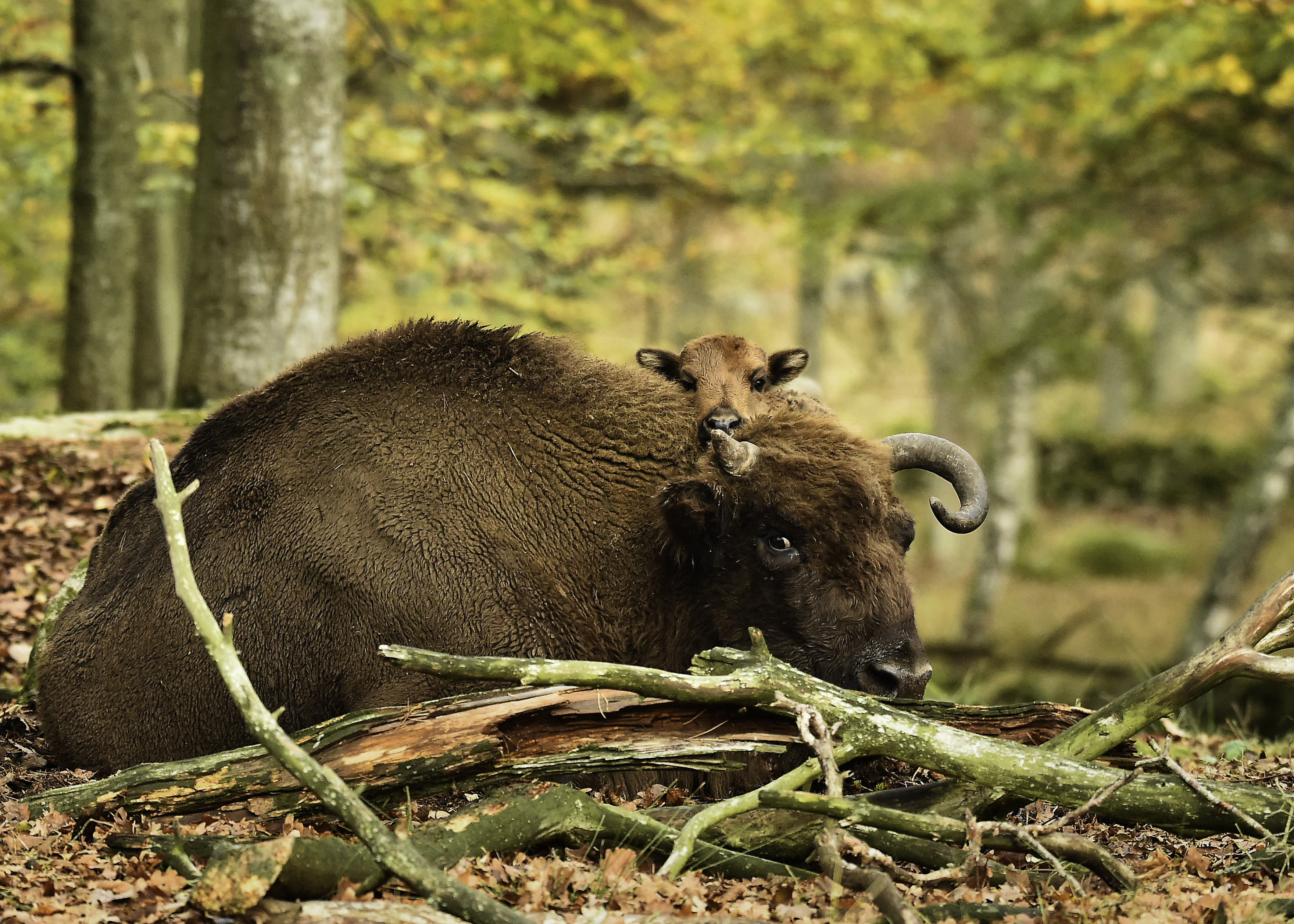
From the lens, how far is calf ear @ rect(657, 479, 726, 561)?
486cm

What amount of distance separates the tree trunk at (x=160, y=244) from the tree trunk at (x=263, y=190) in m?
3.52

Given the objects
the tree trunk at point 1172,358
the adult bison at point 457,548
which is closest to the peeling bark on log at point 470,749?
the adult bison at point 457,548

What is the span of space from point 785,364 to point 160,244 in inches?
307

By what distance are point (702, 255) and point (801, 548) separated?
66.1 ft

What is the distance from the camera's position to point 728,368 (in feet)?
25.9

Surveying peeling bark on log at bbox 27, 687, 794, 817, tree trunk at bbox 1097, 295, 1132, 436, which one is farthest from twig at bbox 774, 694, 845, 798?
tree trunk at bbox 1097, 295, 1132, 436

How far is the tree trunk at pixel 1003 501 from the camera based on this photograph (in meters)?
17.8

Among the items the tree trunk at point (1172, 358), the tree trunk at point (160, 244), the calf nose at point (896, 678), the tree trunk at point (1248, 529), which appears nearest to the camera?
the calf nose at point (896, 678)

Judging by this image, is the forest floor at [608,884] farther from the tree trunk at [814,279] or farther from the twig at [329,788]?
the tree trunk at [814,279]

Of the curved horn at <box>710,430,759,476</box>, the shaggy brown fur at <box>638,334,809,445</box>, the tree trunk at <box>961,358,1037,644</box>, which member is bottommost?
the tree trunk at <box>961,358,1037,644</box>

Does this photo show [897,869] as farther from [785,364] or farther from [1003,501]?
[1003,501]

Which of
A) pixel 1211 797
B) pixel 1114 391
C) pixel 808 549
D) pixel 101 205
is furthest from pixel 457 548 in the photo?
pixel 1114 391

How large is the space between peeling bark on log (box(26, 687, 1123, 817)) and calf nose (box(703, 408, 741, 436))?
216 cm

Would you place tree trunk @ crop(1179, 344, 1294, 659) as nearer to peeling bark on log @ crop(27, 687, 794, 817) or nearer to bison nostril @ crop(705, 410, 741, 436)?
bison nostril @ crop(705, 410, 741, 436)
